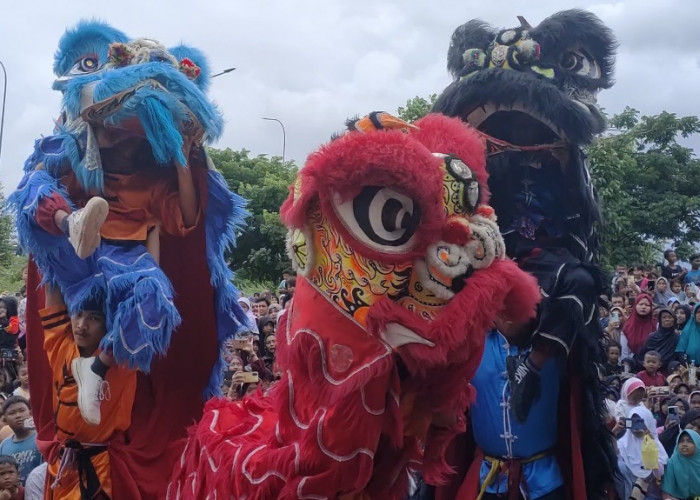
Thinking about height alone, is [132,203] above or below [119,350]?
above

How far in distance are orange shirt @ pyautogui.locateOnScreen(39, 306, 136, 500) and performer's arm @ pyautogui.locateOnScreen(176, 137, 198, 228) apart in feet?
2.05

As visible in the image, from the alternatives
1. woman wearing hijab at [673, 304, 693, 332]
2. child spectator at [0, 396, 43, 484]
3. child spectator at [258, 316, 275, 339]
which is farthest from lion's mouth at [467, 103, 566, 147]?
woman wearing hijab at [673, 304, 693, 332]

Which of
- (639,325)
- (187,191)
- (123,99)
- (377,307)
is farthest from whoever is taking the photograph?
(639,325)

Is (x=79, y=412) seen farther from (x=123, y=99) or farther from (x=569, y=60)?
(x=569, y=60)

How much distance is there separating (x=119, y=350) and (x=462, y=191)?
62.5 inches

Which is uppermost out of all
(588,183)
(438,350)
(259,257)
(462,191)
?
(259,257)

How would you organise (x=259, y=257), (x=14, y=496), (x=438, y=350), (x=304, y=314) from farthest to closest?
A: (x=259, y=257) < (x=14, y=496) < (x=304, y=314) < (x=438, y=350)

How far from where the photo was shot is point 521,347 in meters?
3.23

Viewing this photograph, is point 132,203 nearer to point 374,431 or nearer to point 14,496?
point 374,431

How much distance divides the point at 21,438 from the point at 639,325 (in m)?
6.79

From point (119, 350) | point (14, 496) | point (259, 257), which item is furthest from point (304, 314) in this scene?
point (259, 257)

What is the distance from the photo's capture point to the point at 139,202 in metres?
3.48

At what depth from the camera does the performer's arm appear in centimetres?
349

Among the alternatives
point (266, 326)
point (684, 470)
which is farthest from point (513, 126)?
point (266, 326)
